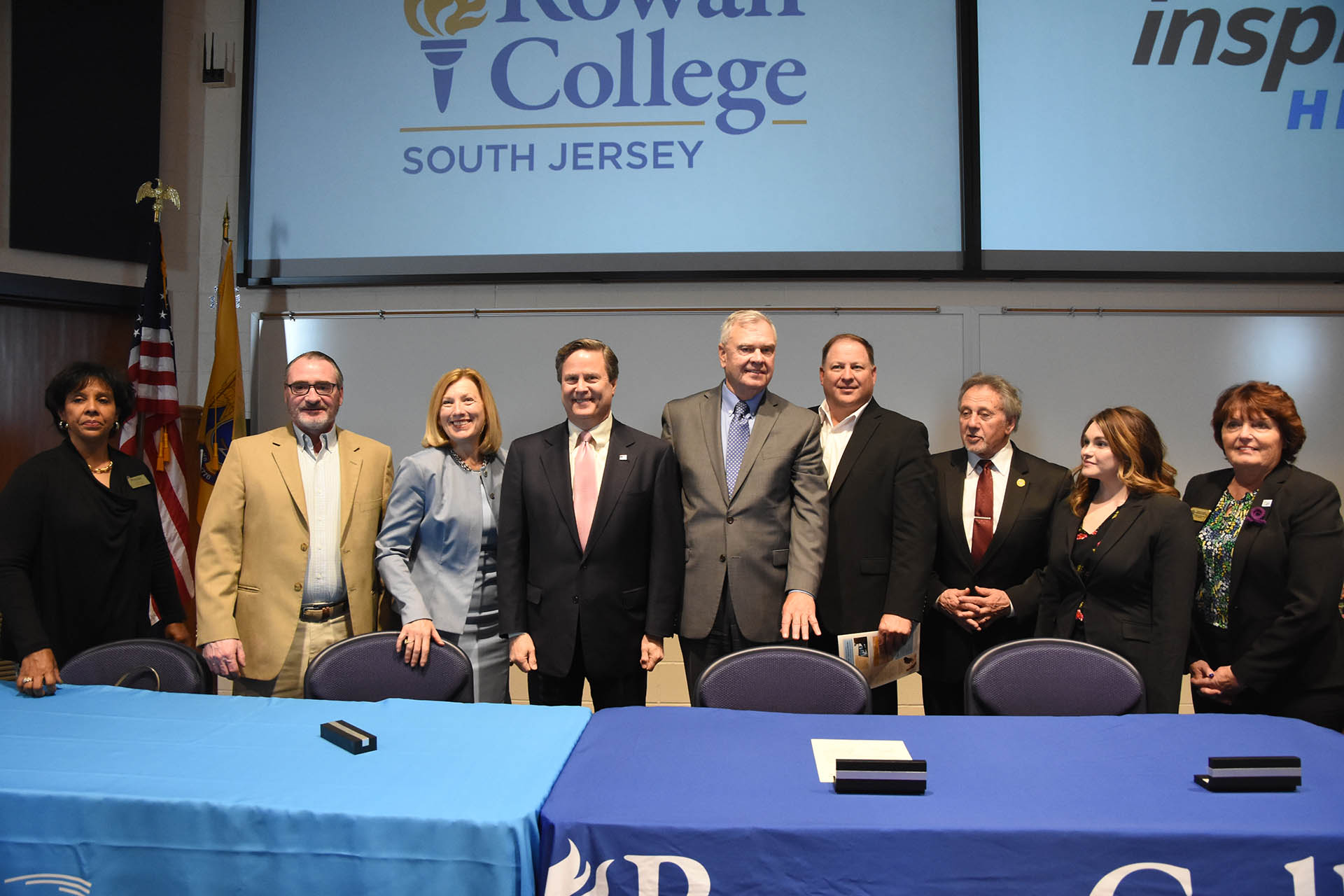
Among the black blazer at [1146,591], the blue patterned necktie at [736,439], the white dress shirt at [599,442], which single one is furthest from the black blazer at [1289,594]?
the white dress shirt at [599,442]

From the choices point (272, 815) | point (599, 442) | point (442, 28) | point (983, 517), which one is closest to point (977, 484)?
point (983, 517)

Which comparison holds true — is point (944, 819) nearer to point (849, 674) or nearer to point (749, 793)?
point (749, 793)

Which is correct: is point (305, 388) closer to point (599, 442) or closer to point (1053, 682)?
point (599, 442)

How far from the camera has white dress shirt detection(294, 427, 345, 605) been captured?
2.88m

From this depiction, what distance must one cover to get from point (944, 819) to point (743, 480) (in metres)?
1.43

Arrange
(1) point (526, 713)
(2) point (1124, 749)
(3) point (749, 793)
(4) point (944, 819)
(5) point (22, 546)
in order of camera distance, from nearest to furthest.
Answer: (4) point (944, 819)
(3) point (749, 793)
(2) point (1124, 749)
(1) point (526, 713)
(5) point (22, 546)

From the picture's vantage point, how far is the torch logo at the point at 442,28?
4.49 m

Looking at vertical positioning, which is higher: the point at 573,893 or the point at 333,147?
the point at 333,147

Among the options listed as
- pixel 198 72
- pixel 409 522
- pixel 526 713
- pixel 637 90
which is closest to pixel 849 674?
pixel 526 713

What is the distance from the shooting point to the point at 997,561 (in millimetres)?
2975

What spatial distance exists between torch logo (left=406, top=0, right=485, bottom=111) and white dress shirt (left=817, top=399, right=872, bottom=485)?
2839mm

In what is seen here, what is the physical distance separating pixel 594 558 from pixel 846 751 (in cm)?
113

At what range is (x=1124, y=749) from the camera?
1866 millimetres

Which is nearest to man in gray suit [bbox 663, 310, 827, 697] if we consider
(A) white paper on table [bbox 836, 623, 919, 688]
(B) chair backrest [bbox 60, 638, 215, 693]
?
(A) white paper on table [bbox 836, 623, 919, 688]
